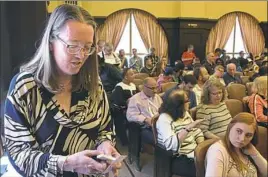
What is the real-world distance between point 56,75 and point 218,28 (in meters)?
10.0

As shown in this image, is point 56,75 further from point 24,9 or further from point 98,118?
point 24,9

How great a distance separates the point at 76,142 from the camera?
0.96 m

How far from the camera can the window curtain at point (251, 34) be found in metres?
10.9

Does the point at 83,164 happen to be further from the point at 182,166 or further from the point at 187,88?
the point at 187,88

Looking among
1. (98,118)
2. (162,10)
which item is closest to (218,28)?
(162,10)

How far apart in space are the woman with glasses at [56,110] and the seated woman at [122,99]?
2704mm

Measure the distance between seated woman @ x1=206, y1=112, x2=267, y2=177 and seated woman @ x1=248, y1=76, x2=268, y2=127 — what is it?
1564mm

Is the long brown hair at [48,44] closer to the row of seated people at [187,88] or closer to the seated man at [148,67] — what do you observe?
the row of seated people at [187,88]

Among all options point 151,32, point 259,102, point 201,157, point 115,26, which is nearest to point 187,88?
point 259,102

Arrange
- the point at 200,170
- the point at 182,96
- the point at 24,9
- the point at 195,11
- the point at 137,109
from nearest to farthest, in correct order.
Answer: the point at 200,170
the point at 24,9
the point at 182,96
the point at 137,109
the point at 195,11

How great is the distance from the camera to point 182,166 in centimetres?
250

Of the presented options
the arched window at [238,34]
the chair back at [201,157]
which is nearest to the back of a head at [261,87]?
the chair back at [201,157]

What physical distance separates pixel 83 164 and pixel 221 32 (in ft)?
33.3

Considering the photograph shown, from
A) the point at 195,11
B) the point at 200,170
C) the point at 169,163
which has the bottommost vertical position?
the point at 169,163
